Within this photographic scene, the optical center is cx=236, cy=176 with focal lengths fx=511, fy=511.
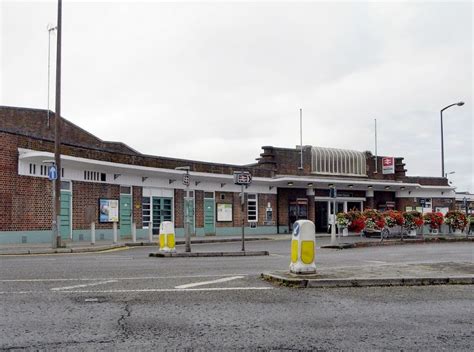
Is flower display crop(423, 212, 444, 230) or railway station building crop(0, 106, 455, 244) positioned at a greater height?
railway station building crop(0, 106, 455, 244)

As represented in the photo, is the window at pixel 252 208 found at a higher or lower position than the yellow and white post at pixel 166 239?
higher

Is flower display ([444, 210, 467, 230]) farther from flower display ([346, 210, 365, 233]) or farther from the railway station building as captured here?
the railway station building

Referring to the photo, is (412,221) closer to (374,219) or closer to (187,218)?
(374,219)

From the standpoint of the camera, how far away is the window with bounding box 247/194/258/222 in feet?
118

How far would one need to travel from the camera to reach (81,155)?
25.5m

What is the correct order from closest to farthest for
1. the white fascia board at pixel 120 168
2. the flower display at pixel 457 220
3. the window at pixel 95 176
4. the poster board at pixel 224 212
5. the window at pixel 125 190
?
the white fascia board at pixel 120 168
the window at pixel 95 176
the window at pixel 125 190
the flower display at pixel 457 220
the poster board at pixel 224 212

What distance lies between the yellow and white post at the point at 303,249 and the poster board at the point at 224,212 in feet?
78.8

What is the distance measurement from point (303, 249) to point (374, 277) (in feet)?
4.87

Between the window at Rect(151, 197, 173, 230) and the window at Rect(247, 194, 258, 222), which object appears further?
the window at Rect(247, 194, 258, 222)

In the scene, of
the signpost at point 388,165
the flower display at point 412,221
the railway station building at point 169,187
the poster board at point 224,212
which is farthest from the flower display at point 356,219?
the signpost at point 388,165

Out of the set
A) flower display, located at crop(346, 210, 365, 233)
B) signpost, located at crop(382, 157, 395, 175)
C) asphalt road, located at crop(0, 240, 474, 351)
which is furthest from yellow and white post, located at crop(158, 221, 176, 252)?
signpost, located at crop(382, 157, 395, 175)

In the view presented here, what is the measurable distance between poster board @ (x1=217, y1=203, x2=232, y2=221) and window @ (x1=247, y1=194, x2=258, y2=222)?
1.77 metres

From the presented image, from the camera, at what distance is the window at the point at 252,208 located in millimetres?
35938

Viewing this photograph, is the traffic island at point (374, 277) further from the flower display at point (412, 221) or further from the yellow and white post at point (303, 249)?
the flower display at point (412, 221)
